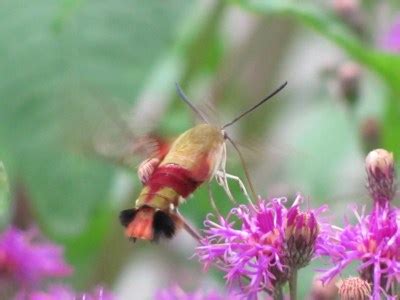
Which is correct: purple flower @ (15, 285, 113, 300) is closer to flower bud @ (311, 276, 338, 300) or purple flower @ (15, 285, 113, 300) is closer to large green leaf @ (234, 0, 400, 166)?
flower bud @ (311, 276, 338, 300)

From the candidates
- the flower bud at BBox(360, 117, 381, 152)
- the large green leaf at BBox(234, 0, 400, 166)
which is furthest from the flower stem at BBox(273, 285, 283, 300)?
the flower bud at BBox(360, 117, 381, 152)

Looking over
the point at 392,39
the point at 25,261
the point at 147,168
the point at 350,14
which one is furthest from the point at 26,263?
the point at 392,39

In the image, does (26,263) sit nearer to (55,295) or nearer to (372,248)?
(55,295)

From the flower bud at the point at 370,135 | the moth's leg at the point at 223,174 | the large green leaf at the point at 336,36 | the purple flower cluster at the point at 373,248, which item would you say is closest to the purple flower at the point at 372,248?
the purple flower cluster at the point at 373,248

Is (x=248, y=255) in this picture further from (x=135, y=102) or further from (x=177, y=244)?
(x=177, y=244)

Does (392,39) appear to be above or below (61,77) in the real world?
above

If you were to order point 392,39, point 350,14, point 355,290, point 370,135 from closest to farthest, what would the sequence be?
point 355,290
point 370,135
point 350,14
point 392,39

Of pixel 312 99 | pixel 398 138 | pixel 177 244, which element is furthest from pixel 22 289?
pixel 312 99
